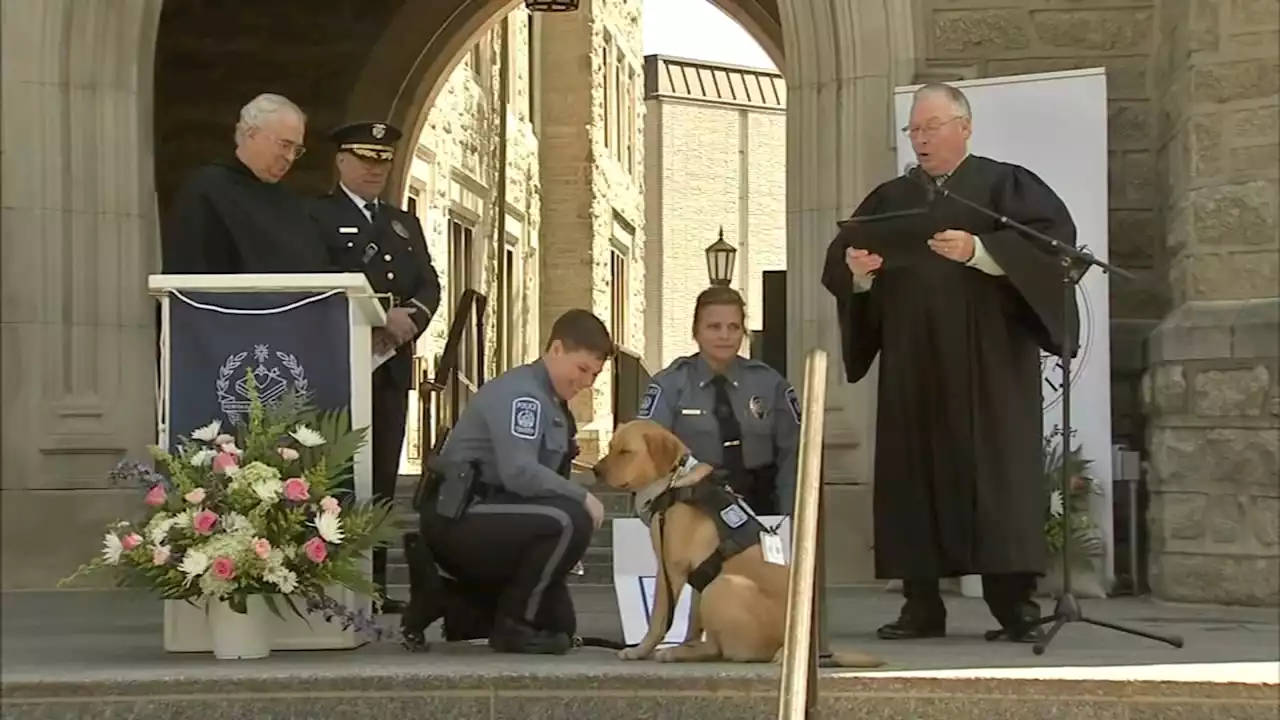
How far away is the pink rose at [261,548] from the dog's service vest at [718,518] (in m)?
1.03

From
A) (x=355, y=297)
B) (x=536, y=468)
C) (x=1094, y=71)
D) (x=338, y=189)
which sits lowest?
(x=536, y=468)

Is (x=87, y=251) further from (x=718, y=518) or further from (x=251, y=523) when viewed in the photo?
(x=718, y=518)

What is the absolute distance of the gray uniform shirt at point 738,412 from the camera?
551 centimetres

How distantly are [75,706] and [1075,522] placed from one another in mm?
3945

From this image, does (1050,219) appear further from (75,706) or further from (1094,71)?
(75,706)

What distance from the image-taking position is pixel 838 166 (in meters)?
7.44

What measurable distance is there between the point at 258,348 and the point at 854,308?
1795 mm

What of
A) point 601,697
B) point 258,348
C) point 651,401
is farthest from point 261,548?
point 651,401

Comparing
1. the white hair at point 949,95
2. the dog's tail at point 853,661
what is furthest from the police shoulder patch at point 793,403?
the dog's tail at point 853,661

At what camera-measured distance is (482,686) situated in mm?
4402

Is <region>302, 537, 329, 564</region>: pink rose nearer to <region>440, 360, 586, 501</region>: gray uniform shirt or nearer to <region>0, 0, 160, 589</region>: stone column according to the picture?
<region>440, 360, 586, 501</region>: gray uniform shirt

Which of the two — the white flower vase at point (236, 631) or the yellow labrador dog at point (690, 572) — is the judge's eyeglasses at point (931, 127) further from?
the white flower vase at point (236, 631)

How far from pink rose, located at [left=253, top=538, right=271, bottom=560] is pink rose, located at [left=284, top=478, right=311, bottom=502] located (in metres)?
0.14

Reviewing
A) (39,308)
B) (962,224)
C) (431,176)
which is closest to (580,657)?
(962,224)
